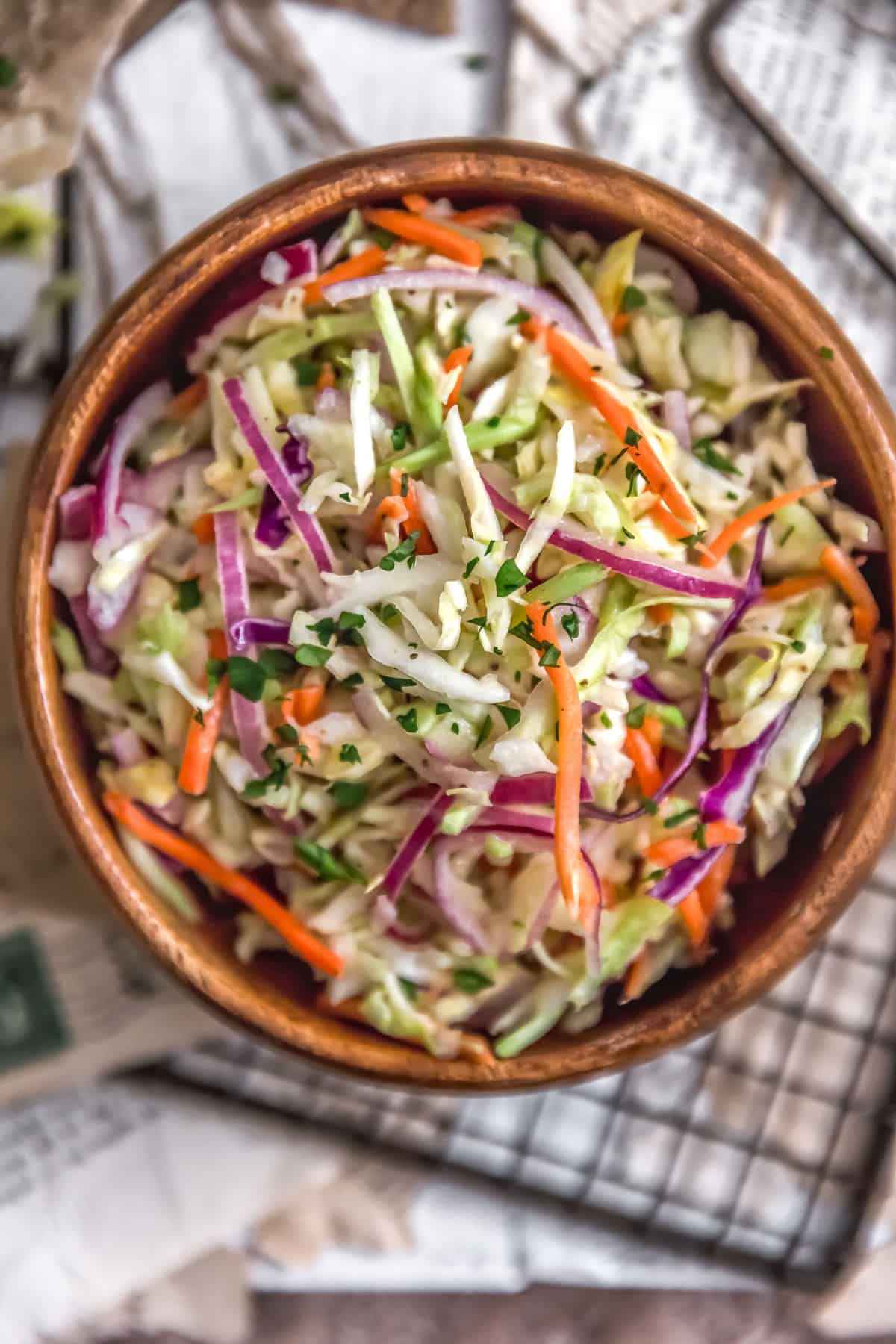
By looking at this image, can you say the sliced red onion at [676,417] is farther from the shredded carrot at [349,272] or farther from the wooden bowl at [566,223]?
the shredded carrot at [349,272]

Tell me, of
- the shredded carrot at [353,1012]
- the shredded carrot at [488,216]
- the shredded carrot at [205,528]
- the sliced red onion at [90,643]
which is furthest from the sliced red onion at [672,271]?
the shredded carrot at [353,1012]

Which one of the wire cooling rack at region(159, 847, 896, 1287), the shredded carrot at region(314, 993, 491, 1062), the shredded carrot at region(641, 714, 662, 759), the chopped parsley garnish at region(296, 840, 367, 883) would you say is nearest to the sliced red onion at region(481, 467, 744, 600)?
the shredded carrot at region(641, 714, 662, 759)

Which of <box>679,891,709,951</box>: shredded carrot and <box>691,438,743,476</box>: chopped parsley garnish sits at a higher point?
<box>691,438,743,476</box>: chopped parsley garnish

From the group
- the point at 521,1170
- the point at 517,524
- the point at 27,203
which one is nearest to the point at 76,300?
the point at 27,203

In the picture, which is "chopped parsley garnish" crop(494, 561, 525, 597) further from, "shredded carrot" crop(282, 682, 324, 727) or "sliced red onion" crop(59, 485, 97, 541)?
"sliced red onion" crop(59, 485, 97, 541)

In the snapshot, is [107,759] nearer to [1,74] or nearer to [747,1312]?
[1,74]
